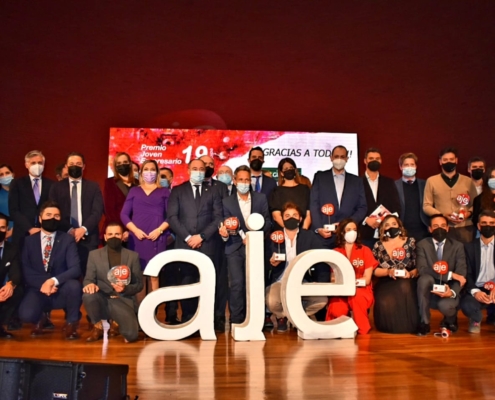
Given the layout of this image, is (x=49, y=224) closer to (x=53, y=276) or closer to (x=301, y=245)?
(x=53, y=276)

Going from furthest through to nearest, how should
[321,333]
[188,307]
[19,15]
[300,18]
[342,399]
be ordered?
[300,18], [19,15], [188,307], [321,333], [342,399]

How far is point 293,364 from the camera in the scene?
371 centimetres

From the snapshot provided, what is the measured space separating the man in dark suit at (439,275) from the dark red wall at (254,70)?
10.5 ft

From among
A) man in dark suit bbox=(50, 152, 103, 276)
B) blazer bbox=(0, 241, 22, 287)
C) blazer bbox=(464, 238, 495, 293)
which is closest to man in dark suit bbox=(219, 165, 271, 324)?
man in dark suit bbox=(50, 152, 103, 276)

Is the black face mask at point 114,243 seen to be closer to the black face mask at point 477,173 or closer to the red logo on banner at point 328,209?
the red logo on banner at point 328,209

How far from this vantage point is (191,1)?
7977 mm

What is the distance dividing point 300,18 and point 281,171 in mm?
3379

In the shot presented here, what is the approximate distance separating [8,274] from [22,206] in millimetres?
834

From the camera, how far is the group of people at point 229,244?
4.92 meters

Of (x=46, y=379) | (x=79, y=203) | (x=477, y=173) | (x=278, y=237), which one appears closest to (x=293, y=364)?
(x=278, y=237)

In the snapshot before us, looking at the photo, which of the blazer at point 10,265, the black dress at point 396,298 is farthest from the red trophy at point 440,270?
the blazer at point 10,265

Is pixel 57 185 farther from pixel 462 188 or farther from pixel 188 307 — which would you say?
pixel 462 188

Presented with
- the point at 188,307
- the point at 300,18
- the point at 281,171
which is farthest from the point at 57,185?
the point at 300,18

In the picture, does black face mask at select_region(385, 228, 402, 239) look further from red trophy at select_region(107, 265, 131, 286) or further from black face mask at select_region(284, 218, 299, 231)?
red trophy at select_region(107, 265, 131, 286)
